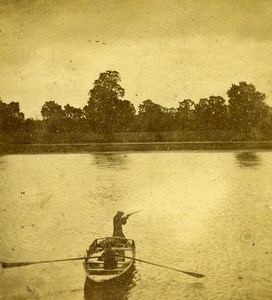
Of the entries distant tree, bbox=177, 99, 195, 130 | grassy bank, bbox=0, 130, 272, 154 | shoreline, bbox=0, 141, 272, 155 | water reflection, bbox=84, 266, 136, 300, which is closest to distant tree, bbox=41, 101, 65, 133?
grassy bank, bbox=0, 130, 272, 154

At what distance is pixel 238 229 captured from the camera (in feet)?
27.4

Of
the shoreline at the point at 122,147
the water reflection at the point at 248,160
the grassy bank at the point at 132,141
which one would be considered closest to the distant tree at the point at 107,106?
the grassy bank at the point at 132,141

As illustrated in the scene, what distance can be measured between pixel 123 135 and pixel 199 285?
518cm

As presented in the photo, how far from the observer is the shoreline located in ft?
31.0

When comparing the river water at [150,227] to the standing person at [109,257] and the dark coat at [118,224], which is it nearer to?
the standing person at [109,257]

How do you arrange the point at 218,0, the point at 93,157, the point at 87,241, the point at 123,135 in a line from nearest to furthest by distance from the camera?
the point at 218,0, the point at 87,241, the point at 123,135, the point at 93,157

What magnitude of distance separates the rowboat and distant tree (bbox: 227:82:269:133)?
9.85ft

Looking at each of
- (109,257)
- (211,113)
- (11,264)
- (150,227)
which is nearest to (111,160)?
(211,113)

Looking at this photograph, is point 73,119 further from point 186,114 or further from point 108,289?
point 108,289

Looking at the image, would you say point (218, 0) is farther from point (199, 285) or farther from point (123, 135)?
point (123, 135)

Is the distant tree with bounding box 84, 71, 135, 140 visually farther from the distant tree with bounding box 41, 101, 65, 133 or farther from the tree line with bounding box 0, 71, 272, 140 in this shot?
the distant tree with bounding box 41, 101, 65, 133

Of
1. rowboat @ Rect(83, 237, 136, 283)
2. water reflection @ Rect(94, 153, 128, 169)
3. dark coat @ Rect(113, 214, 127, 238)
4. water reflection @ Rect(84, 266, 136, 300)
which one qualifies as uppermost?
water reflection @ Rect(94, 153, 128, 169)

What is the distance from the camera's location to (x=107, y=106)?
10.2m

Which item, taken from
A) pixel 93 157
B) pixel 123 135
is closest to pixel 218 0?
pixel 123 135
